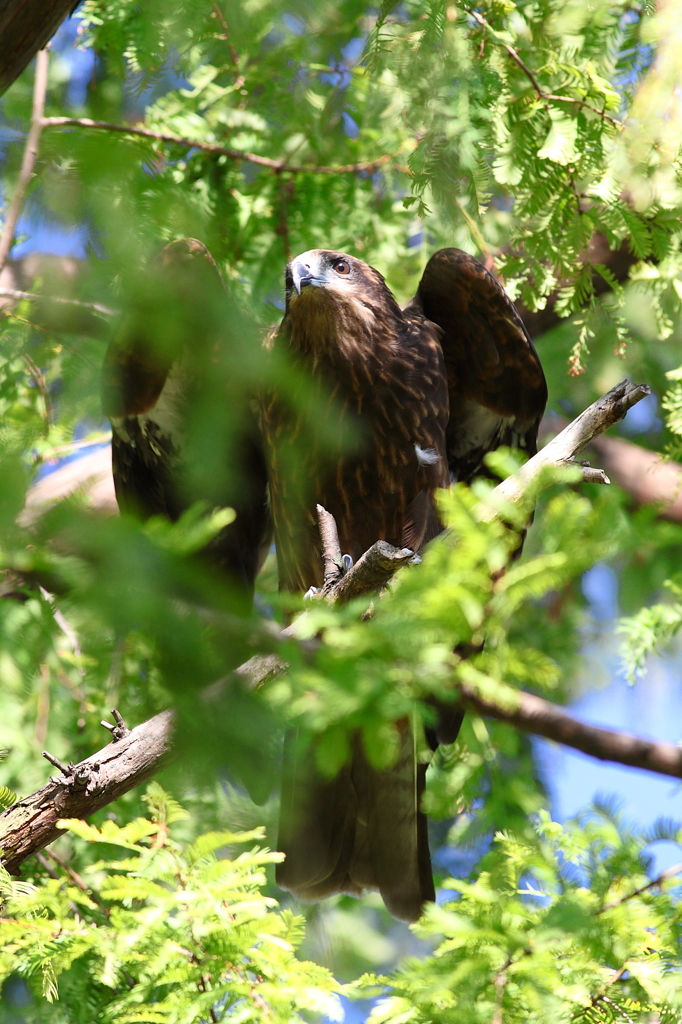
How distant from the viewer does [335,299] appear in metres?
3.09

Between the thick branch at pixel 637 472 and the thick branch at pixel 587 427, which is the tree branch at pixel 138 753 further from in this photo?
the thick branch at pixel 637 472

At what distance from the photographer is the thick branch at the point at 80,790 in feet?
6.84

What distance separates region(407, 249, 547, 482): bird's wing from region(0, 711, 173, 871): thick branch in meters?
1.85

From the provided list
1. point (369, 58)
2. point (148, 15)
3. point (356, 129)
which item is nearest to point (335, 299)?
point (369, 58)

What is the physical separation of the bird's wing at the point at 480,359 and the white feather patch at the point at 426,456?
49 centimetres

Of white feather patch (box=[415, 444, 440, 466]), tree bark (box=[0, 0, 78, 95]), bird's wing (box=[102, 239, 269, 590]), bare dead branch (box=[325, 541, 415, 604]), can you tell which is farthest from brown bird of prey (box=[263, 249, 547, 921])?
tree bark (box=[0, 0, 78, 95])

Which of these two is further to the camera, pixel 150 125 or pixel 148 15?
pixel 150 125

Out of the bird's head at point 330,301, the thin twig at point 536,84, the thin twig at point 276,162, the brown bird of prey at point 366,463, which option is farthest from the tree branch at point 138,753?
the thin twig at point 276,162

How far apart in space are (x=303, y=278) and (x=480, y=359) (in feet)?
2.41

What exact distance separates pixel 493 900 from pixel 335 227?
277 centimetres

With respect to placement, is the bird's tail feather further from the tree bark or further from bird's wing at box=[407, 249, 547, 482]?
the tree bark

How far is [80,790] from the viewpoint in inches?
82.1

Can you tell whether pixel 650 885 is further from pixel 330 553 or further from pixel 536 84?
pixel 536 84

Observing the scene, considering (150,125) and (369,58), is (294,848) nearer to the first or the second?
(369,58)
